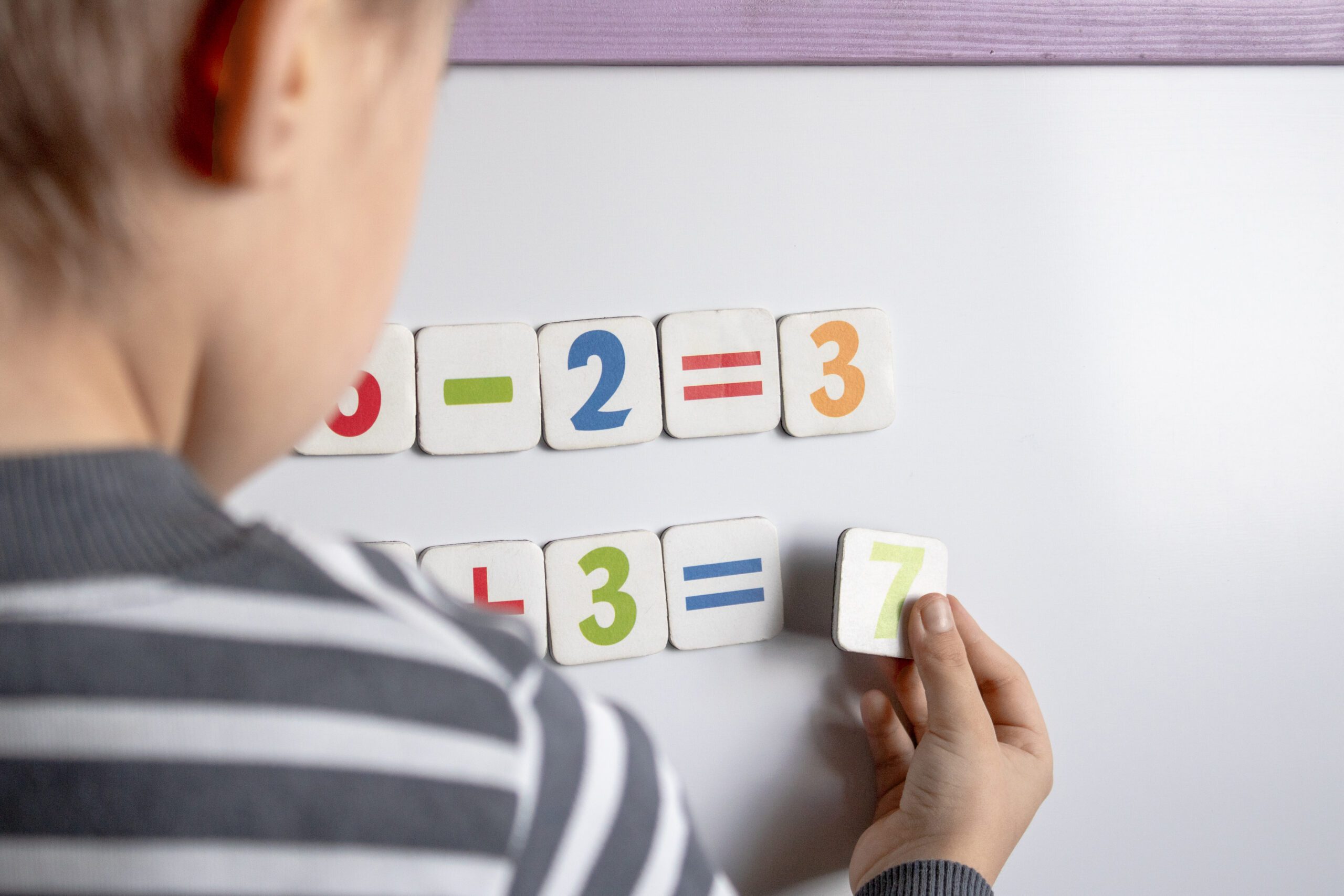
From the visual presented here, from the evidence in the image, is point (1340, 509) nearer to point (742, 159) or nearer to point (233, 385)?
point (742, 159)

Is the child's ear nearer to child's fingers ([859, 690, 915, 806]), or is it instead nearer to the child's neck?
the child's neck

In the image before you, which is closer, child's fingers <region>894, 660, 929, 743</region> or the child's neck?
the child's neck

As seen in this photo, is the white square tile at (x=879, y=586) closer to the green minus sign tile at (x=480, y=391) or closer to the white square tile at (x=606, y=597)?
the white square tile at (x=606, y=597)

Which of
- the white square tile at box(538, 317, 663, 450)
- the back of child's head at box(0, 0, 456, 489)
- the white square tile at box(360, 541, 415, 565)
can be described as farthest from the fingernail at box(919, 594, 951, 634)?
the back of child's head at box(0, 0, 456, 489)

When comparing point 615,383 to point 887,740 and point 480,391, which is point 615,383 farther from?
point 887,740

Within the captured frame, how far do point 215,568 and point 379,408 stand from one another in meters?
0.35

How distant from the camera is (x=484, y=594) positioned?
60cm

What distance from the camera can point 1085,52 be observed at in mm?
680

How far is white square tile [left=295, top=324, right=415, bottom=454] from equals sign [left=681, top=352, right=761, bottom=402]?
0.60 ft

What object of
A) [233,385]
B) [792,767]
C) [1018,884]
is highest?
[233,385]

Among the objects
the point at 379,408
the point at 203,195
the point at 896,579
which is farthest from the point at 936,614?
the point at 203,195

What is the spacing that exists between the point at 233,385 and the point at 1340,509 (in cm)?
85

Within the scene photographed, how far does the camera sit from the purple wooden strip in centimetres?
60

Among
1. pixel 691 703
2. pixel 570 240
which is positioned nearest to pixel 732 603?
pixel 691 703
